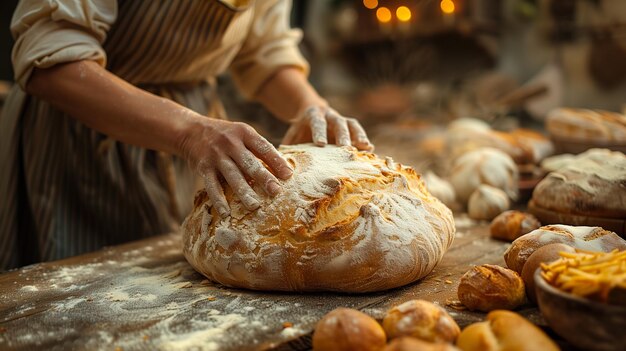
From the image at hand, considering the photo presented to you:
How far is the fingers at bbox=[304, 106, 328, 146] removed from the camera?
171 cm

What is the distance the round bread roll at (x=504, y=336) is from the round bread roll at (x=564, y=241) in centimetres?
38

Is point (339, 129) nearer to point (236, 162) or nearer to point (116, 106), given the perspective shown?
point (236, 162)

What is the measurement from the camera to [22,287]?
1513 mm

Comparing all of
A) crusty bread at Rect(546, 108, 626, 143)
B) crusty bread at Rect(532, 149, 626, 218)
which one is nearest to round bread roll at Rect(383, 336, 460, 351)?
crusty bread at Rect(532, 149, 626, 218)

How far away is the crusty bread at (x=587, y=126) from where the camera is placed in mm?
2486

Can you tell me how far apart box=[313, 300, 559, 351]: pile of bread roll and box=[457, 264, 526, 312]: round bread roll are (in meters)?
0.17

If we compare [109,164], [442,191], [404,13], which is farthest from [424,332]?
[404,13]

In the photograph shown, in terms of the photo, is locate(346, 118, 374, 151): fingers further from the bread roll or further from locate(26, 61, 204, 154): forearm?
the bread roll

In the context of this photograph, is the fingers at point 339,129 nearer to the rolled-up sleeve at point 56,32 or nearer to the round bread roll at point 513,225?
the round bread roll at point 513,225

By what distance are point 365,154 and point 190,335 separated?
0.78 meters

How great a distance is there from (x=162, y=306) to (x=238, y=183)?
0.35 meters

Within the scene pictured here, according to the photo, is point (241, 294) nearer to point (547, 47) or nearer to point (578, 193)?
point (578, 193)

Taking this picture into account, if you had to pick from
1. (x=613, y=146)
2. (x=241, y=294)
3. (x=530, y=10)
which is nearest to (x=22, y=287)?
(x=241, y=294)

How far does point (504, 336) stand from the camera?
92 cm
